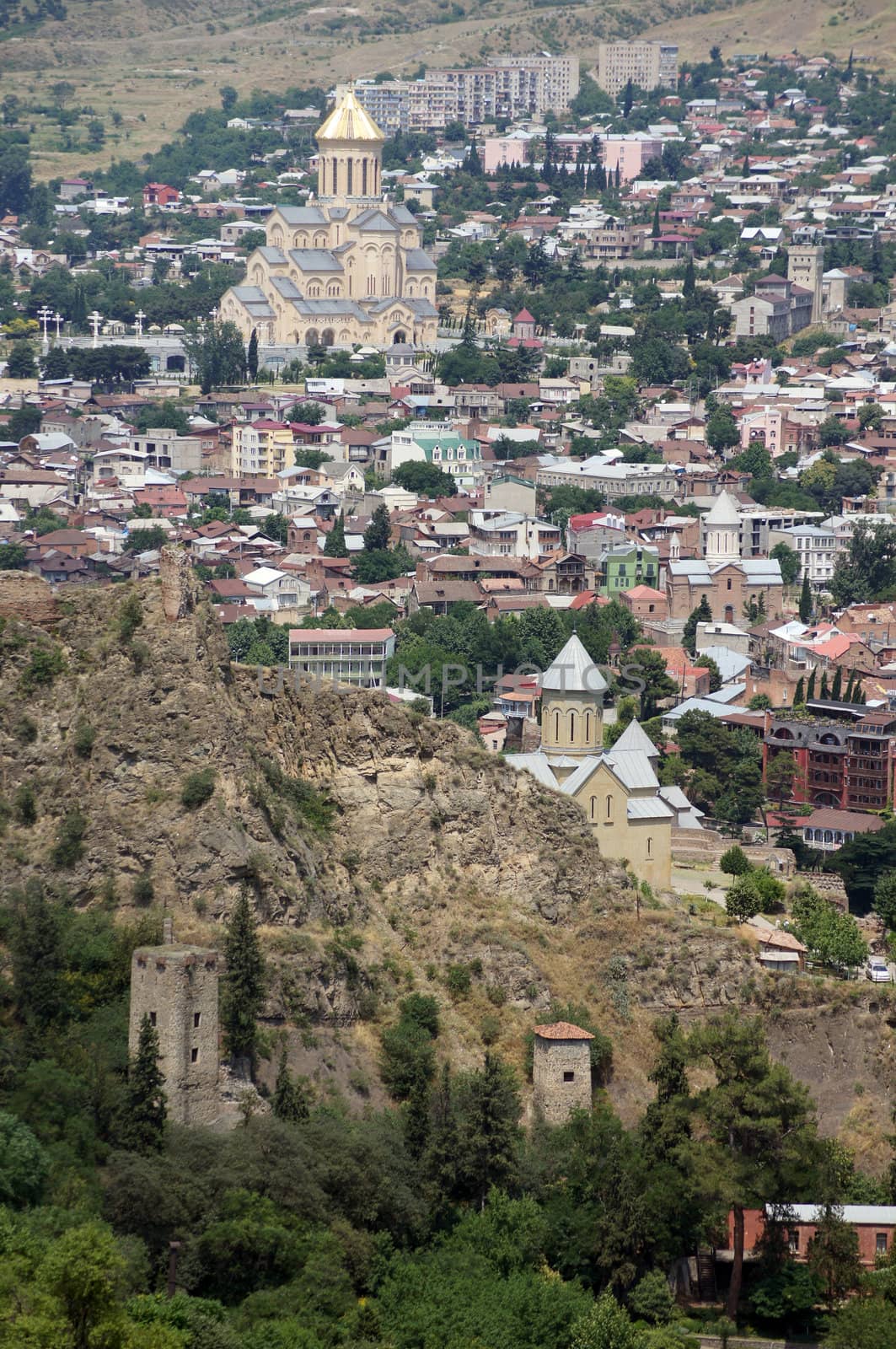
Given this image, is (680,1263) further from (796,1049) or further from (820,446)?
(820,446)

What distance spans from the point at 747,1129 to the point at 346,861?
4890mm

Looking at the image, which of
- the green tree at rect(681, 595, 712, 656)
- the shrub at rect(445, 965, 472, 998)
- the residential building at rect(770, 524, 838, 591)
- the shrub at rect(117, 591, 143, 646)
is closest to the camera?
the shrub at rect(117, 591, 143, 646)

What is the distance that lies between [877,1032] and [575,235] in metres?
88.6

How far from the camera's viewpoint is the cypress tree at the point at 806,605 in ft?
242

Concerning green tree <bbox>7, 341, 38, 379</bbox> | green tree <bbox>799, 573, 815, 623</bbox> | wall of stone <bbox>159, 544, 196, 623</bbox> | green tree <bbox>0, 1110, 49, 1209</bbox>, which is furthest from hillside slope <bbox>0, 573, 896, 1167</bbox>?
green tree <bbox>7, 341, 38, 379</bbox>

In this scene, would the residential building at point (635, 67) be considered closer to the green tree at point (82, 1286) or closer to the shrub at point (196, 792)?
the shrub at point (196, 792)

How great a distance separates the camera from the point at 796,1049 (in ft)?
103

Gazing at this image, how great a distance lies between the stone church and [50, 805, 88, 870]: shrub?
7535 centimetres

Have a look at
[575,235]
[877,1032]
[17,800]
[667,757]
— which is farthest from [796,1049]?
[575,235]

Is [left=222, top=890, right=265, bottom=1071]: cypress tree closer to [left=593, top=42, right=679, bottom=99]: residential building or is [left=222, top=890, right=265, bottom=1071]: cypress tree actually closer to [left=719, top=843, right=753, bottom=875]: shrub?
[left=719, top=843, right=753, bottom=875]: shrub

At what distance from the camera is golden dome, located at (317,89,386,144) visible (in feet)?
367

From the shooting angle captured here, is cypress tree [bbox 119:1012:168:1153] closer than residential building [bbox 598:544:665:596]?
Yes

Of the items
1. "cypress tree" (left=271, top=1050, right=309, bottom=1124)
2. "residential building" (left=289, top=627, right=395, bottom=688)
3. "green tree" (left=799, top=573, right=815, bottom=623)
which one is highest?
"cypress tree" (left=271, top=1050, right=309, bottom=1124)

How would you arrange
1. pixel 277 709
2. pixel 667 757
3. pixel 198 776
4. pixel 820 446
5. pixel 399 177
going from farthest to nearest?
pixel 399 177
pixel 820 446
pixel 667 757
pixel 277 709
pixel 198 776
